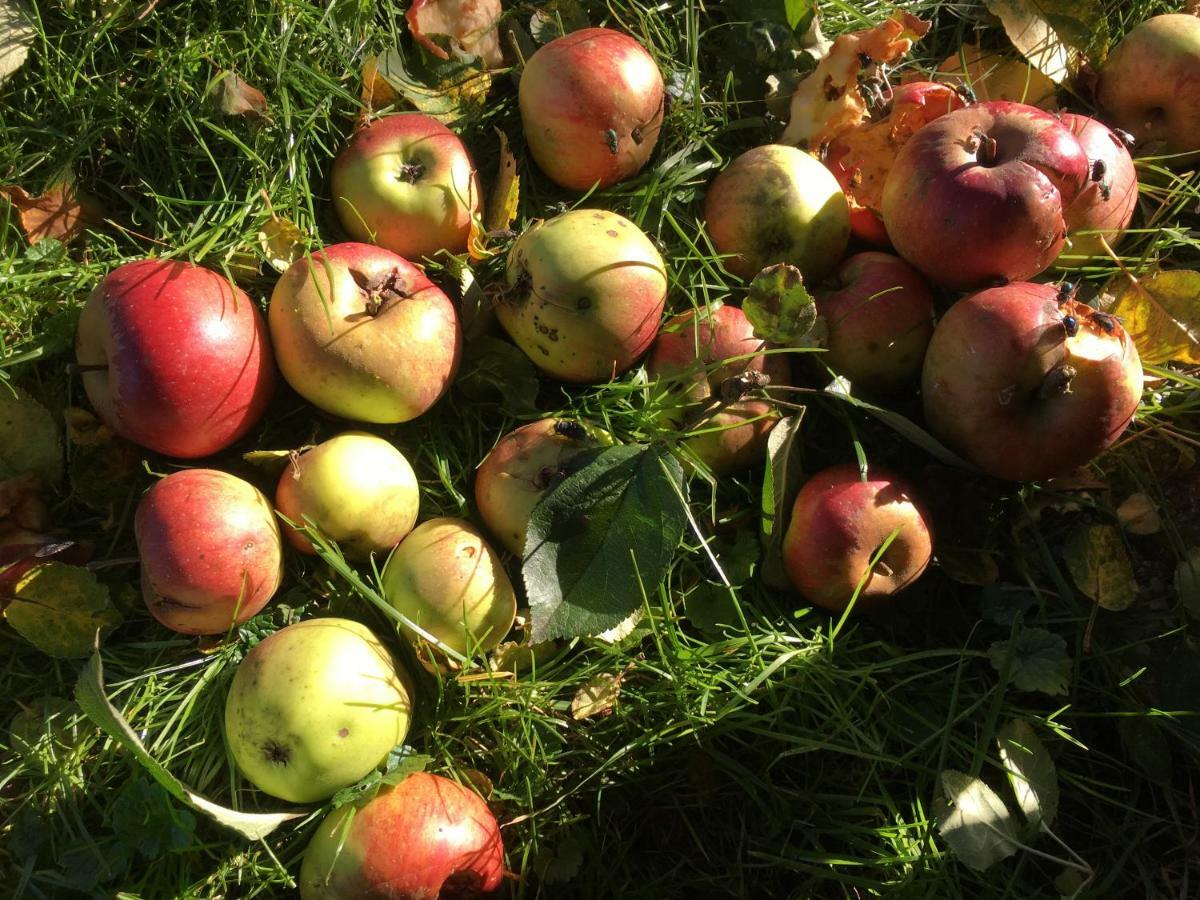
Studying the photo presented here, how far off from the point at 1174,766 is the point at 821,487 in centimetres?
108

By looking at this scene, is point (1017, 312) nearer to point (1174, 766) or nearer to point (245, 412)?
point (1174, 766)

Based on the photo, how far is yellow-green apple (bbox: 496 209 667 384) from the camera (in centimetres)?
211

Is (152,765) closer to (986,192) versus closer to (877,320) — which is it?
(877,320)

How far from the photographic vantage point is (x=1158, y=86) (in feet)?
8.32

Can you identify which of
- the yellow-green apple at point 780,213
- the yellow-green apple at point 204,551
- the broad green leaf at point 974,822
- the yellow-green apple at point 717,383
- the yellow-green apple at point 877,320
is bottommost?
the broad green leaf at point 974,822

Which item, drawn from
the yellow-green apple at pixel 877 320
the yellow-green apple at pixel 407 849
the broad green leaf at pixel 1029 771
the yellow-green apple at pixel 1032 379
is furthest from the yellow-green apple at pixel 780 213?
the yellow-green apple at pixel 407 849

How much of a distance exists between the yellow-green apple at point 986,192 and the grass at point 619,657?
0.42m

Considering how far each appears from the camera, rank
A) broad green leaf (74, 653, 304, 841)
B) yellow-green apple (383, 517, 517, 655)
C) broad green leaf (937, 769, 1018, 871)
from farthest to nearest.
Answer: yellow-green apple (383, 517, 517, 655) → broad green leaf (937, 769, 1018, 871) → broad green leaf (74, 653, 304, 841)

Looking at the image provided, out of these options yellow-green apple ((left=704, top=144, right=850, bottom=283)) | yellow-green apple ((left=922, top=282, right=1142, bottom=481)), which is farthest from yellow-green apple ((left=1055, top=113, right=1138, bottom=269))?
yellow-green apple ((left=704, top=144, right=850, bottom=283))

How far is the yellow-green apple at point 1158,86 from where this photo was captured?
2.50 meters

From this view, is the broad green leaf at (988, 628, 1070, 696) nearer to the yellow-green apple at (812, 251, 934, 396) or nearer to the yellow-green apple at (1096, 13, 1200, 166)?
the yellow-green apple at (812, 251, 934, 396)

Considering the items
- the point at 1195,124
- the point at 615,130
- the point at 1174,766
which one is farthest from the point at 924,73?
the point at 1174,766

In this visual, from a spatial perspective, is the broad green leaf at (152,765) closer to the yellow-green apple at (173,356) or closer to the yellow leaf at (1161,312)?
the yellow-green apple at (173,356)

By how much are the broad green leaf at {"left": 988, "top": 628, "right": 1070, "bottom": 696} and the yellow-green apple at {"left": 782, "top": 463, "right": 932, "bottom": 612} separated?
0.27 metres
